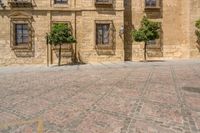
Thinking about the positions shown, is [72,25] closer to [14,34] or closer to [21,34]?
[21,34]

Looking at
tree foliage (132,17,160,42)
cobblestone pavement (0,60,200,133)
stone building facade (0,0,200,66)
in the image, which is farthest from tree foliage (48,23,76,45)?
cobblestone pavement (0,60,200,133)

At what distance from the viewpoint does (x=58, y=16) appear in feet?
72.8

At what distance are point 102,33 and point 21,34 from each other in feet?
23.2

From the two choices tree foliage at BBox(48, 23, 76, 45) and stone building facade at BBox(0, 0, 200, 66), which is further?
stone building facade at BBox(0, 0, 200, 66)

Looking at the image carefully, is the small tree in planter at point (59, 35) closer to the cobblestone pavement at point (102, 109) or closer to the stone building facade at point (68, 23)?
the stone building facade at point (68, 23)

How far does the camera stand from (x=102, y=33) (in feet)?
73.9

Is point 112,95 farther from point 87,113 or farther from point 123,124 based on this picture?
point 123,124

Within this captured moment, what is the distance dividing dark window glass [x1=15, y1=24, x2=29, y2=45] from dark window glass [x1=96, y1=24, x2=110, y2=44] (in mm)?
6177

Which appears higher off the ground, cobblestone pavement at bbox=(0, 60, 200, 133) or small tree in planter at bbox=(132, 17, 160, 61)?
small tree in planter at bbox=(132, 17, 160, 61)

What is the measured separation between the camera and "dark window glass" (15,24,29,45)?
2198 centimetres

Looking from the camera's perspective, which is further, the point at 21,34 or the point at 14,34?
the point at 21,34

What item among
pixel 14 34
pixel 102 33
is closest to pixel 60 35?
pixel 102 33

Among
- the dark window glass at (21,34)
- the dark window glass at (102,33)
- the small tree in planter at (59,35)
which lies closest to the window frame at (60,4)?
the small tree in planter at (59,35)

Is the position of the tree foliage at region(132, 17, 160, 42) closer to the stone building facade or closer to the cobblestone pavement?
the stone building facade
